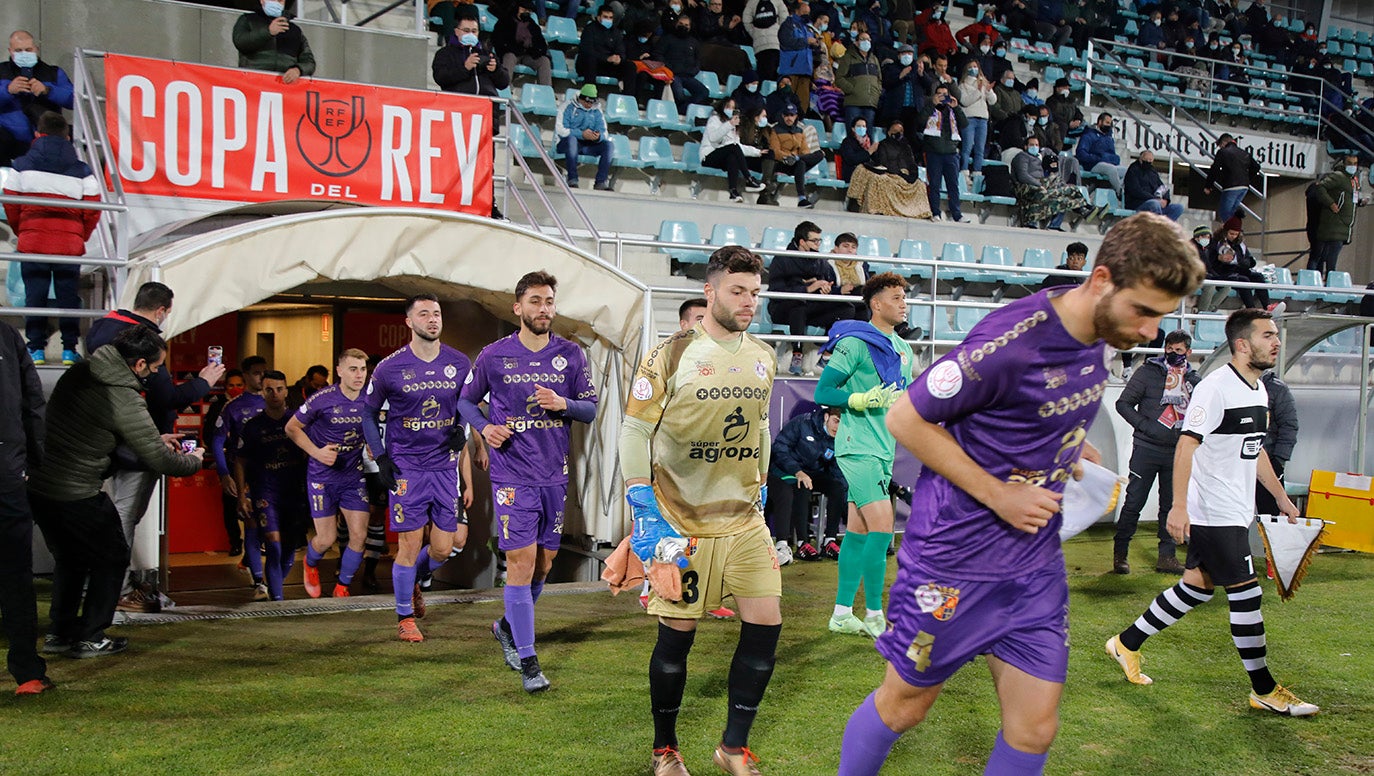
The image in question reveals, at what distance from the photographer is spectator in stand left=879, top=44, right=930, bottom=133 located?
55.6ft

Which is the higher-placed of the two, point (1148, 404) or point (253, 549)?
point (1148, 404)

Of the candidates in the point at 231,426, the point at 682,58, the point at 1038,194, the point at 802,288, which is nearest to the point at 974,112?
the point at 1038,194

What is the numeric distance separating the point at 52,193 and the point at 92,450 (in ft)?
9.07

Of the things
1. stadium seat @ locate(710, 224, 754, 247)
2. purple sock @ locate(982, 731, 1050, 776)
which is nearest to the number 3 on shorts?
purple sock @ locate(982, 731, 1050, 776)

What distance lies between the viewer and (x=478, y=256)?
8.34 meters

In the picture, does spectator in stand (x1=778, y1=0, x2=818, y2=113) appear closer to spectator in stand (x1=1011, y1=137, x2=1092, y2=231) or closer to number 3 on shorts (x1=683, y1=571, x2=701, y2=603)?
spectator in stand (x1=1011, y1=137, x2=1092, y2=231)

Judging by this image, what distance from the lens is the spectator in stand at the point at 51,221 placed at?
8.00 meters

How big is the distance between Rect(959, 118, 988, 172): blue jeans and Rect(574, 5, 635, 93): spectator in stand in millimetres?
5491

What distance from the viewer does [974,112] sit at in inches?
699

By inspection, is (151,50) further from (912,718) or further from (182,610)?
(912,718)

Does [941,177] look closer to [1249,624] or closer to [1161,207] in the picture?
[1161,207]

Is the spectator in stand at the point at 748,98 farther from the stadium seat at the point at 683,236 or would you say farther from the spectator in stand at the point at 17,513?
the spectator in stand at the point at 17,513

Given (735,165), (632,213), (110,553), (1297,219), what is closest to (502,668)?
(110,553)

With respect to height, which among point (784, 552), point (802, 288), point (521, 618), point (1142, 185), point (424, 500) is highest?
point (1142, 185)
